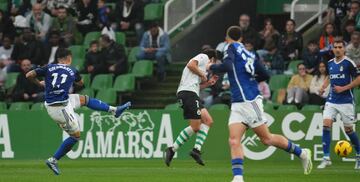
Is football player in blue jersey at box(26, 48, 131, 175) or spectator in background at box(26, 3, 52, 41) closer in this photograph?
football player in blue jersey at box(26, 48, 131, 175)

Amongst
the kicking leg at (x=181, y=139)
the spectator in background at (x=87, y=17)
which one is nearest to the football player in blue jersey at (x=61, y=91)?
the kicking leg at (x=181, y=139)

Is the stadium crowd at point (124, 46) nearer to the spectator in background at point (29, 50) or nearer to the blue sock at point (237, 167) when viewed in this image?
the spectator in background at point (29, 50)

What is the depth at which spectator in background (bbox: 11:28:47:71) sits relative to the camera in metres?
28.6

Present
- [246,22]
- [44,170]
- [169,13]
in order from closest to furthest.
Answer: [44,170] → [246,22] → [169,13]

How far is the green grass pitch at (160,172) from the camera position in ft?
56.8

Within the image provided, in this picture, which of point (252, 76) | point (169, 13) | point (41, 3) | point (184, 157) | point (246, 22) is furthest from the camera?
point (41, 3)

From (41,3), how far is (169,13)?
13.8 feet

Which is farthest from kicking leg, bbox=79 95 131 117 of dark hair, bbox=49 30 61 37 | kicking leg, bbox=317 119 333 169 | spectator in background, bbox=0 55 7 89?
dark hair, bbox=49 30 61 37

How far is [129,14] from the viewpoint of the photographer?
29734 millimetres

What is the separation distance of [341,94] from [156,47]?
7.87 metres

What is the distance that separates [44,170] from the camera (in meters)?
20.2

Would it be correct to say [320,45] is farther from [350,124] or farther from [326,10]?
[350,124]

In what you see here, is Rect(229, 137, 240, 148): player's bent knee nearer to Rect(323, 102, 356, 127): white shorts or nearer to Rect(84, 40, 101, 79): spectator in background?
Rect(323, 102, 356, 127): white shorts

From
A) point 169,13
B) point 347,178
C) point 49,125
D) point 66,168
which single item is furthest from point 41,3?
point 347,178
